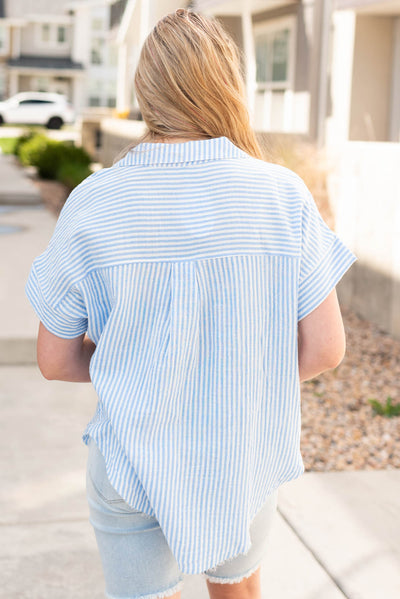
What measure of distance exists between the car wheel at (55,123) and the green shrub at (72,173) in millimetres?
26278

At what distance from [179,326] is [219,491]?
12.7 inches

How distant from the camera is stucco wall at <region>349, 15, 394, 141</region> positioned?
12195mm

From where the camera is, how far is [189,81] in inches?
56.0

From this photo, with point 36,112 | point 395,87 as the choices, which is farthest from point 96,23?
point 395,87

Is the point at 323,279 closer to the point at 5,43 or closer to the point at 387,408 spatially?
the point at 387,408

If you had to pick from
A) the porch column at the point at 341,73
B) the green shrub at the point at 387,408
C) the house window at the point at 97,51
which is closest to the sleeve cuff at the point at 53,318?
the green shrub at the point at 387,408

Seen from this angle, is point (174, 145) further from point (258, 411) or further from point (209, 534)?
point (209, 534)

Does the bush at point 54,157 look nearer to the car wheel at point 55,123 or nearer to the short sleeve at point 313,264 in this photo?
the short sleeve at point 313,264

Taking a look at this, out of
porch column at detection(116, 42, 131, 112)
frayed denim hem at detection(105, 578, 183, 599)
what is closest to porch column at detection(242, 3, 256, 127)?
porch column at detection(116, 42, 131, 112)

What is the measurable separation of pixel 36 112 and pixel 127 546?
40518 mm

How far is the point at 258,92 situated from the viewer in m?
16.9

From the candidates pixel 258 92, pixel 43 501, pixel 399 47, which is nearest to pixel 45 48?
pixel 258 92

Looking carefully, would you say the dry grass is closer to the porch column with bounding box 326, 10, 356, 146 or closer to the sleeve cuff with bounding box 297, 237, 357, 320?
the porch column with bounding box 326, 10, 356, 146

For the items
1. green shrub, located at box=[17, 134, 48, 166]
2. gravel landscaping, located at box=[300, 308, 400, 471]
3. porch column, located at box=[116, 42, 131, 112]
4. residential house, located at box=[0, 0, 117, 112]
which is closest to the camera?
gravel landscaping, located at box=[300, 308, 400, 471]
